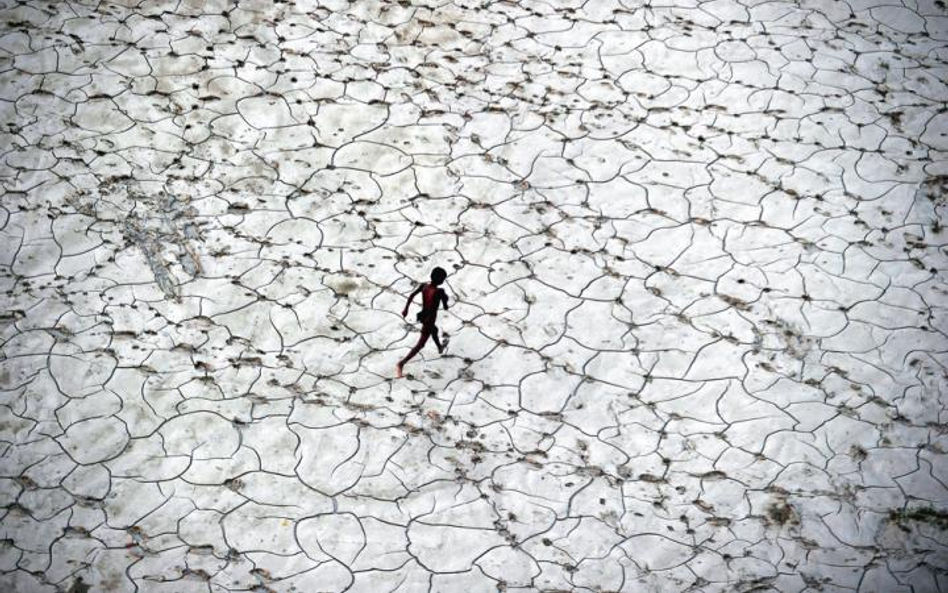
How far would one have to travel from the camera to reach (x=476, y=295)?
3188 millimetres

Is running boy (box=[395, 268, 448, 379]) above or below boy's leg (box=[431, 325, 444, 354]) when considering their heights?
above

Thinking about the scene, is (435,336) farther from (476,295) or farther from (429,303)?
(476,295)

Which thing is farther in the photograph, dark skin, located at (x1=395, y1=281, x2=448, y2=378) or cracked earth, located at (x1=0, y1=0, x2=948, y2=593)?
dark skin, located at (x1=395, y1=281, x2=448, y2=378)

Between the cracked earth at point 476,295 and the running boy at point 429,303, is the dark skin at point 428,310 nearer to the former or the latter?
the running boy at point 429,303

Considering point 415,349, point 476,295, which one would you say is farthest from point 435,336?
point 476,295

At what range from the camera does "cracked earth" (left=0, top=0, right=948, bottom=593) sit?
103 inches

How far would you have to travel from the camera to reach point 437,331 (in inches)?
117

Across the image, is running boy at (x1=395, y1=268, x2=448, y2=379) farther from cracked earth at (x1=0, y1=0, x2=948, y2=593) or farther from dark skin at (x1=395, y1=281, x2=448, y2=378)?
cracked earth at (x1=0, y1=0, x2=948, y2=593)

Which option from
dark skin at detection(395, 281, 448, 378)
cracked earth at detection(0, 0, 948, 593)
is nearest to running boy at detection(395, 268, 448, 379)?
dark skin at detection(395, 281, 448, 378)

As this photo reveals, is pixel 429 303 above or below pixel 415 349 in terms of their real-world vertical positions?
above

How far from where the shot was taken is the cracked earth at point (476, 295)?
2.61 m

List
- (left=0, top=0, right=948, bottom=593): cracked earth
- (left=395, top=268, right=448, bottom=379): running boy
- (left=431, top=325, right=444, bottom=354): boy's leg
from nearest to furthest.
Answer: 1. (left=0, top=0, right=948, bottom=593): cracked earth
2. (left=395, top=268, right=448, bottom=379): running boy
3. (left=431, top=325, right=444, bottom=354): boy's leg

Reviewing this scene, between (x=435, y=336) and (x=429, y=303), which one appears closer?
(x=429, y=303)

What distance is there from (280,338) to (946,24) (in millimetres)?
3329
